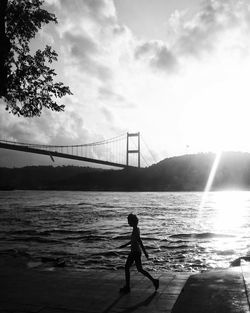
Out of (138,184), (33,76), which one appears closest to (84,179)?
(138,184)

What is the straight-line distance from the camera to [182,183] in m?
148

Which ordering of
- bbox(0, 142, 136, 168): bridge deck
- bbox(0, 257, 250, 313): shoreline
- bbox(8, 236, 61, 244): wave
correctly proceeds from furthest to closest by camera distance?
bbox(0, 142, 136, 168): bridge deck < bbox(8, 236, 61, 244): wave < bbox(0, 257, 250, 313): shoreline

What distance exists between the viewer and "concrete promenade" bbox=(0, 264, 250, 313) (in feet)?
21.4

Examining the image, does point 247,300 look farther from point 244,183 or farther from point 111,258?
point 244,183

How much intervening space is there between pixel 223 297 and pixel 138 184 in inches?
5376

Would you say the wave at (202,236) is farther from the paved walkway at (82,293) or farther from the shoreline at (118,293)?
the paved walkway at (82,293)

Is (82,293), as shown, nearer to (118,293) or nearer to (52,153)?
(118,293)

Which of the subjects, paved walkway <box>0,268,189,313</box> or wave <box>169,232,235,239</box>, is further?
wave <box>169,232,235,239</box>

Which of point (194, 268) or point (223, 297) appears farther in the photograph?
point (194, 268)

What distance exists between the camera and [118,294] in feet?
24.4

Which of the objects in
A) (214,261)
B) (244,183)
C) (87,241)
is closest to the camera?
(214,261)

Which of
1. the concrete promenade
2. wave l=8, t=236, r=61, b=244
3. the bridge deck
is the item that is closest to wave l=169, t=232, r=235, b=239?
wave l=8, t=236, r=61, b=244

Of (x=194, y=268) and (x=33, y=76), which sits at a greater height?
(x=33, y=76)

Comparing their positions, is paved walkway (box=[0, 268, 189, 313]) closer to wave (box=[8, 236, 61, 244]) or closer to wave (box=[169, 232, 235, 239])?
wave (box=[8, 236, 61, 244])
